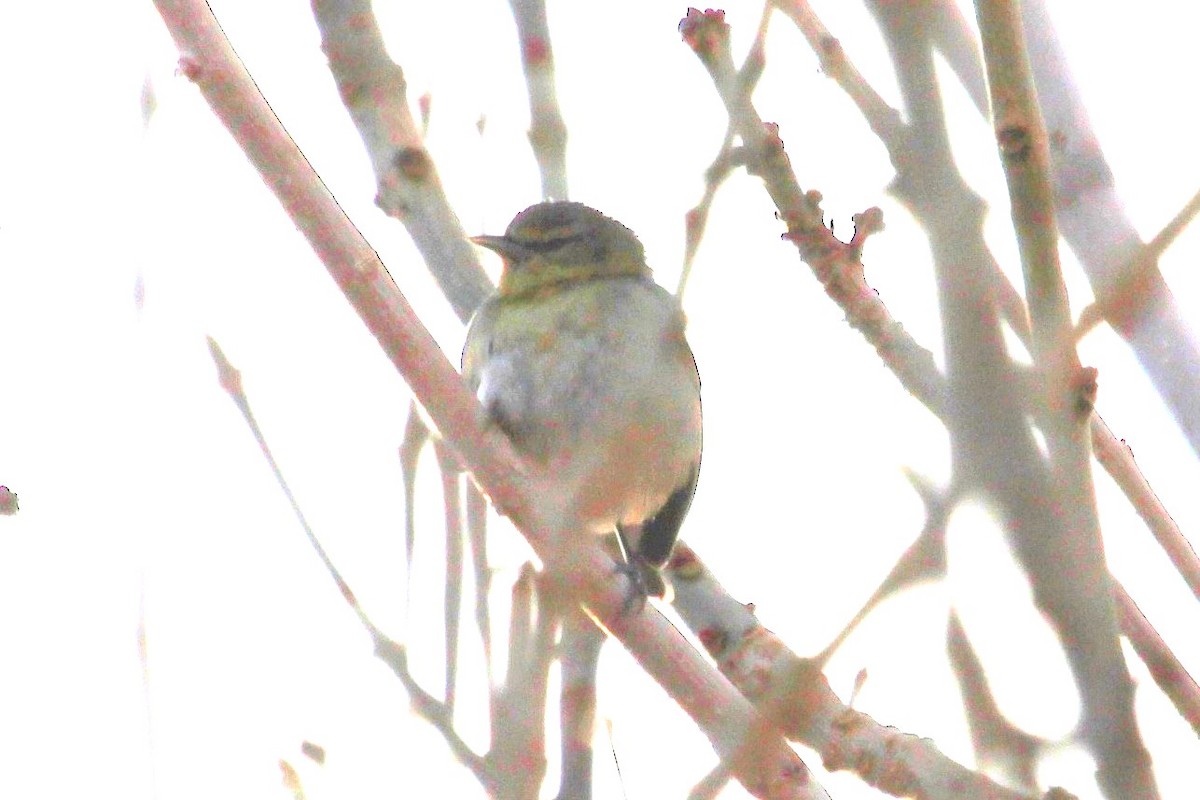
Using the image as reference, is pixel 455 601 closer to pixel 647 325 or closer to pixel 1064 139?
pixel 1064 139

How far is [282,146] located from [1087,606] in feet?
5.44

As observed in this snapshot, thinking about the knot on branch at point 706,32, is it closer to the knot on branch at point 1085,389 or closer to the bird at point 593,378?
the knot on branch at point 1085,389

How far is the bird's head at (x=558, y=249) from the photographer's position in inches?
217

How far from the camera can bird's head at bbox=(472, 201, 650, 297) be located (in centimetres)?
550

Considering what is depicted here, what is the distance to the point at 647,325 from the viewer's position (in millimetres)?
5020

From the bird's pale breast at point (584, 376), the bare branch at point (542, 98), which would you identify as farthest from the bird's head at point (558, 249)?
the bare branch at point (542, 98)

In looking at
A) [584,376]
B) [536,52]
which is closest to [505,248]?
[584,376]

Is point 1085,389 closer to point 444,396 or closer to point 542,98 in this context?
point 444,396

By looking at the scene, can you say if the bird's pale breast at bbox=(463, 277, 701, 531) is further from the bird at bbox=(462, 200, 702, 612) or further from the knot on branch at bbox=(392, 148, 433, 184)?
the knot on branch at bbox=(392, 148, 433, 184)

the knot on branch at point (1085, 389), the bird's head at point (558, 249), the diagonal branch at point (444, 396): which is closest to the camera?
the knot on branch at point (1085, 389)

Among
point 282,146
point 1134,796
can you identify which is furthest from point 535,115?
point 1134,796

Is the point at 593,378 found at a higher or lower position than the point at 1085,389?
higher

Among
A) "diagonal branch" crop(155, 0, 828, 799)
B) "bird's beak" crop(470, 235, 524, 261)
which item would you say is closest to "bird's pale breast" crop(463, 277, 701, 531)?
"bird's beak" crop(470, 235, 524, 261)

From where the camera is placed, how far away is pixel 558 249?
5.71 m
